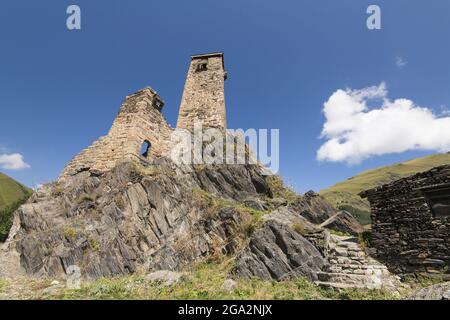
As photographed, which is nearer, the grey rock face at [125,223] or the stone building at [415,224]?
the stone building at [415,224]

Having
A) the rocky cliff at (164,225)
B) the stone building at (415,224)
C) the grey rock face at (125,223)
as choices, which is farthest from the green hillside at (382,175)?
the grey rock face at (125,223)

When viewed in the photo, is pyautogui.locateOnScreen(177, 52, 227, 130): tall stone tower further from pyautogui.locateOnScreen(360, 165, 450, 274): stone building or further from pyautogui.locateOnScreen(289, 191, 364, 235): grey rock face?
pyautogui.locateOnScreen(360, 165, 450, 274): stone building

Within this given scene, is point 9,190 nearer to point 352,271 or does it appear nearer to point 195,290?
point 195,290

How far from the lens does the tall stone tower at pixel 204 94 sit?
19078 mm

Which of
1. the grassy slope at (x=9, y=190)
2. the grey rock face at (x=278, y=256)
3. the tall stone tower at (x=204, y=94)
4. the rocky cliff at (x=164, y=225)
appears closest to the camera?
the grey rock face at (x=278, y=256)

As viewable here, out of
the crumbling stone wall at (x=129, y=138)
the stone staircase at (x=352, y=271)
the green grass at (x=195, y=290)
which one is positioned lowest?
the green grass at (x=195, y=290)

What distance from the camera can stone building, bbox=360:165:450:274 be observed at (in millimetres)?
8836

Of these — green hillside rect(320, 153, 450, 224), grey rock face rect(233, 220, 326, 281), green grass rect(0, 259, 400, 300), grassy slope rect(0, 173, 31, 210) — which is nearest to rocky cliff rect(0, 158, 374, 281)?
grey rock face rect(233, 220, 326, 281)

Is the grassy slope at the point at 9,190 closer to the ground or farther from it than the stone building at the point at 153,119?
closer to the ground

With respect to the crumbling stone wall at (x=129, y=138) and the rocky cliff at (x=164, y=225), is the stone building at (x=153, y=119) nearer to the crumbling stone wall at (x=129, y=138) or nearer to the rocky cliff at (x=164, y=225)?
the crumbling stone wall at (x=129, y=138)

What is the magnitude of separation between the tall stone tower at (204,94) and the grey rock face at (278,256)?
411 inches

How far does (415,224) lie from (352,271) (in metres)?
3.51
